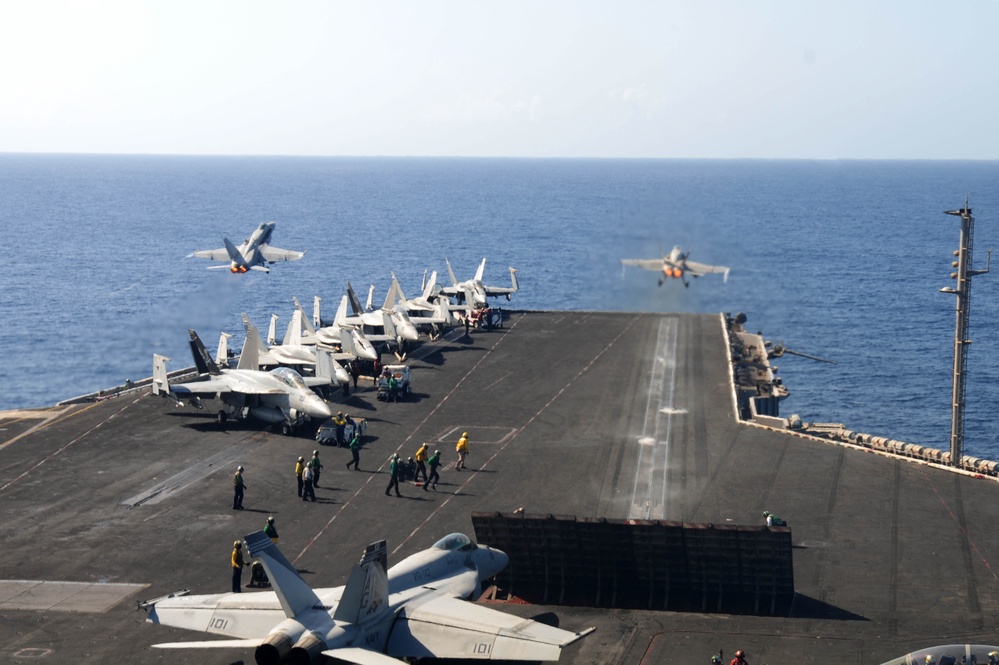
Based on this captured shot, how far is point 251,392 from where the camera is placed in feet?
177

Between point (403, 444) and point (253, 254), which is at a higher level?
point (253, 254)

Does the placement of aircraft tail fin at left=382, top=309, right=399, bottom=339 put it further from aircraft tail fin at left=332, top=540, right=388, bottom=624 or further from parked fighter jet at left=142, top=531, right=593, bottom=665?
aircraft tail fin at left=332, top=540, right=388, bottom=624

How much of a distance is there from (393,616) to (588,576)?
8777mm

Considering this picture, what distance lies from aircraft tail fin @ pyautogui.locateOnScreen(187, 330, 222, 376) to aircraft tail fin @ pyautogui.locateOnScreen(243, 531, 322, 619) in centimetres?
3169

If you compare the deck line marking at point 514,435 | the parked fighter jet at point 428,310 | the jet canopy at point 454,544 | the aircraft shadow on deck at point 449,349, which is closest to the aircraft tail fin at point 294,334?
the parked fighter jet at point 428,310

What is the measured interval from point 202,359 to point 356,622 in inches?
1348

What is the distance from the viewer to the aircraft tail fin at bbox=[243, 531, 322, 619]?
26.2 meters

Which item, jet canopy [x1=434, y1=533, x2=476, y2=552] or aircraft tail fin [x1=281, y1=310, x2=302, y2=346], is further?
aircraft tail fin [x1=281, y1=310, x2=302, y2=346]

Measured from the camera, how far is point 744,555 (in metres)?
33.0

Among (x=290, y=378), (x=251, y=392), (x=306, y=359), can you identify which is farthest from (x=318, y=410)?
(x=306, y=359)

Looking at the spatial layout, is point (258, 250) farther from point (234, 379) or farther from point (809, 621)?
point (809, 621)

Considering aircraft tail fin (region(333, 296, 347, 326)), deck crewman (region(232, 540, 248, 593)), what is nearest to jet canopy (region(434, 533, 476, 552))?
deck crewman (region(232, 540, 248, 593))

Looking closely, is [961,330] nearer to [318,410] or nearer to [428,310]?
[318,410]

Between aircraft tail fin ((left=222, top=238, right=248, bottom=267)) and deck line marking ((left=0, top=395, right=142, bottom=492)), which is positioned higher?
aircraft tail fin ((left=222, top=238, right=248, bottom=267))
